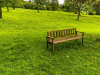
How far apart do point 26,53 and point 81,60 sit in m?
3.04

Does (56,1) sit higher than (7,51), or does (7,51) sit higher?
(56,1)

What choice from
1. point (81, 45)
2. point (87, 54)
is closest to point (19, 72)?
point (87, 54)

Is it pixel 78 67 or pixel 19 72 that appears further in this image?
pixel 78 67

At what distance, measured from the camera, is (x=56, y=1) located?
60438mm

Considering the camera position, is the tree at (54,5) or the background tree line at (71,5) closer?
the background tree line at (71,5)

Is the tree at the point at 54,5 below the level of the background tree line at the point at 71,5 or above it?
above

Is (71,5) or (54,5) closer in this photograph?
(71,5)

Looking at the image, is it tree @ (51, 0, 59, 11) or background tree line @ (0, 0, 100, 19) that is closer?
background tree line @ (0, 0, 100, 19)

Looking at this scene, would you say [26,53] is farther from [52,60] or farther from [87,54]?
[87,54]

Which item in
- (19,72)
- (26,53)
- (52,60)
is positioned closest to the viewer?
(19,72)

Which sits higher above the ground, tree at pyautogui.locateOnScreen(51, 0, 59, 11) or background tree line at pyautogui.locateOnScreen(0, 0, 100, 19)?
tree at pyautogui.locateOnScreen(51, 0, 59, 11)

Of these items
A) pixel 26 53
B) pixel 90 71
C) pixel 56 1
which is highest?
pixel 56 1

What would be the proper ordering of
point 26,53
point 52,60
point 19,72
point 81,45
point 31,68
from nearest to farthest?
point 19,72
point 31,68
point 52,60
point 26,53
point 81,45

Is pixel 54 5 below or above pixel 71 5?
above
